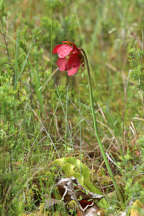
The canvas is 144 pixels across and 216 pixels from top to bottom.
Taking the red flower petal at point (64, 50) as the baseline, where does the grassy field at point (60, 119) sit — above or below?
below

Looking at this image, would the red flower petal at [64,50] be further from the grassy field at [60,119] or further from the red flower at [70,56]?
the grassy field at [60,119]

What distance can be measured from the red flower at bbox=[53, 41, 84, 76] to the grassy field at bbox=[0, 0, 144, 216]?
0.12 m

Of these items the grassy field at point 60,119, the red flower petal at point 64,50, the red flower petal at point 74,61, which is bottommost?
the grassy field at point 60,119

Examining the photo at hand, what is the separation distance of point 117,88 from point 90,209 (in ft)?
5.73

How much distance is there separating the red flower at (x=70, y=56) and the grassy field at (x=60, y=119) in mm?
117

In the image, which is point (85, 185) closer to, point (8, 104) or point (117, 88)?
point (8, 104)

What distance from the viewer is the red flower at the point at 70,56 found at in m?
1.45

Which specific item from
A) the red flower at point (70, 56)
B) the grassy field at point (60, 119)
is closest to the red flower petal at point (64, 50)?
the red flower at point (70, 56)

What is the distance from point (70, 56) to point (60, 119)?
0.91m

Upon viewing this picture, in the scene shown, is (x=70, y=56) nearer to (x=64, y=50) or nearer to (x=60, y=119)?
(x=64, y=50)

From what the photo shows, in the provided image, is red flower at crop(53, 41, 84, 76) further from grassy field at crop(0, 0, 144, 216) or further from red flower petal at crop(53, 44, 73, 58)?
grassy field at crop(0, 0, 144, 216)

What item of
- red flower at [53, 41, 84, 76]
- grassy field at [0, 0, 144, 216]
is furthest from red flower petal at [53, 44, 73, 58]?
grassy field at [0, 0, 144, 216]

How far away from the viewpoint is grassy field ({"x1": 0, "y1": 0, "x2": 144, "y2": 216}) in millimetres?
1425

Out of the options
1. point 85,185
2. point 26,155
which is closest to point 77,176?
point 85,185
